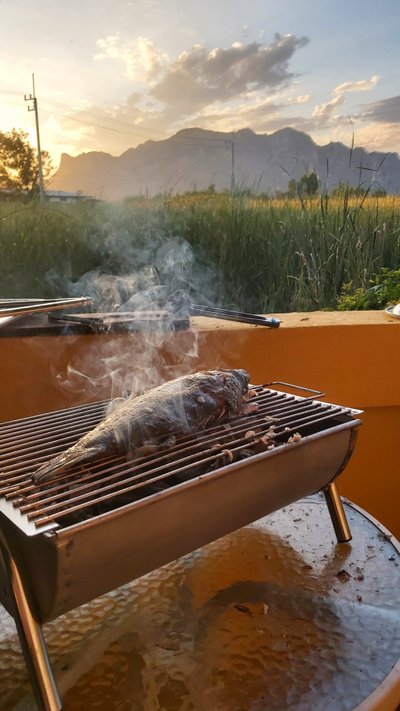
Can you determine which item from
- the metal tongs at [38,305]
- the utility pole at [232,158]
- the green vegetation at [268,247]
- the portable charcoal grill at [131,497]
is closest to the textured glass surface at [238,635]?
the portable charcoal grill at [131,497]

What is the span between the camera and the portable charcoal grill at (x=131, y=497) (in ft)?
3.36

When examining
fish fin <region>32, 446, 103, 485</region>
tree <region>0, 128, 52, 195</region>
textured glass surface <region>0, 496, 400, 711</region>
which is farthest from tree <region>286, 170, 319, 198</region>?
fish fin <region>32, 446, 103, 485</region>

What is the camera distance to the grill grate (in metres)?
1.15

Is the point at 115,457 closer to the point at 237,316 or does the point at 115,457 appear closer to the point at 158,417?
the point at 158,417

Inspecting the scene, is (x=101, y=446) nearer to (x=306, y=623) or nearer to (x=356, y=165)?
(x=306, y=623)

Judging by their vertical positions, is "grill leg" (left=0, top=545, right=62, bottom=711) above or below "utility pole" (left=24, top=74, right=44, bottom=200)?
below

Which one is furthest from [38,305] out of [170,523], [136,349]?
Result: [170,523]

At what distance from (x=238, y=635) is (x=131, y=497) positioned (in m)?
0.44

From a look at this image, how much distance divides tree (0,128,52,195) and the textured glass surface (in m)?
2.25

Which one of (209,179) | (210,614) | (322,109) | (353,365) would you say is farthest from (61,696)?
(322,109)

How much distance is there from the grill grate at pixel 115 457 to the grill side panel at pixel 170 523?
0.06m

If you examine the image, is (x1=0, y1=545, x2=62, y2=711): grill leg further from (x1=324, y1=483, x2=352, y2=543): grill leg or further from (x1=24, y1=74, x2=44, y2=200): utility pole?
(x1=24, y1=74, x2=44, y2=200): utility pole

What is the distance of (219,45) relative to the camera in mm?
3242

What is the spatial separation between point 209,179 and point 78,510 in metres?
2.95
